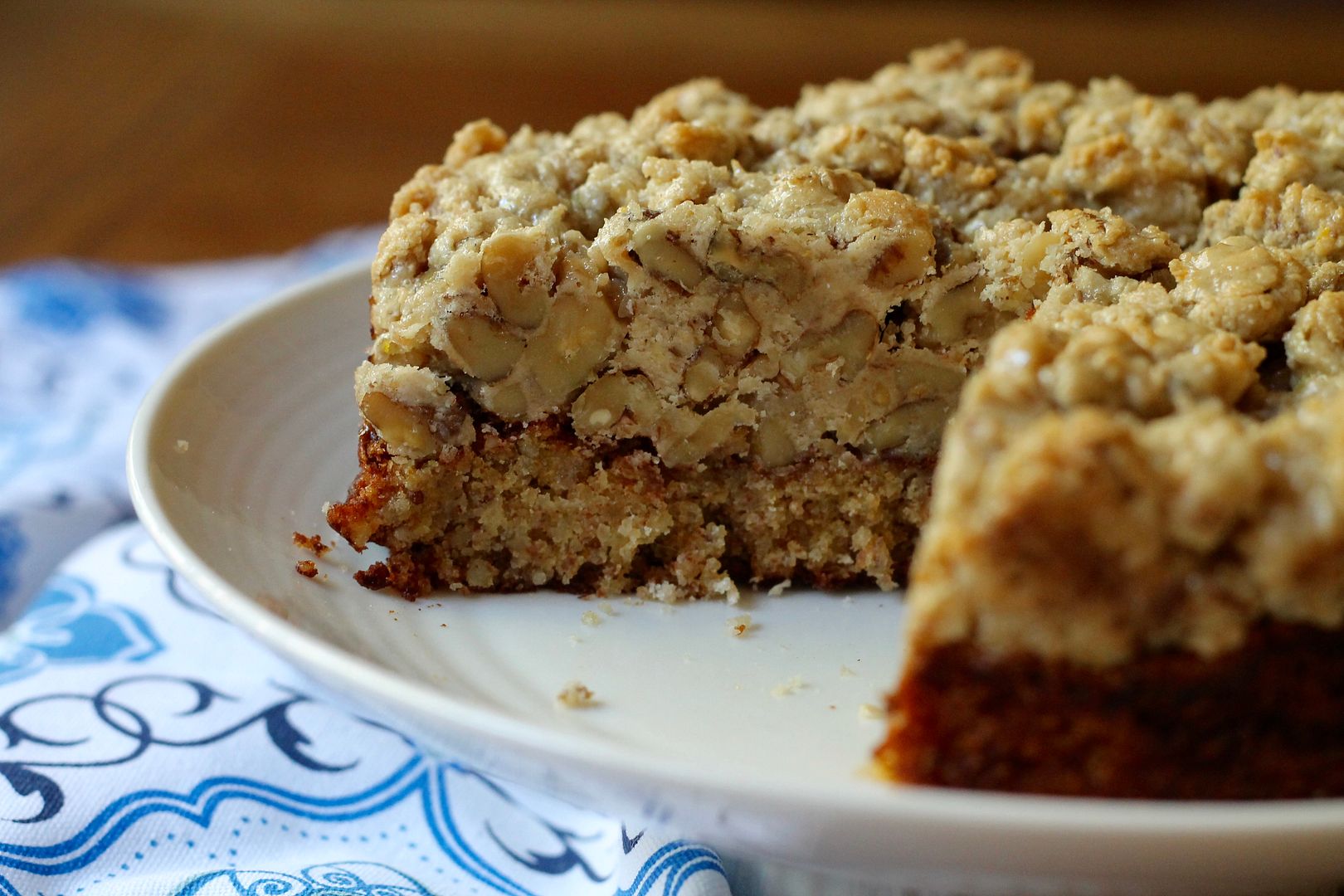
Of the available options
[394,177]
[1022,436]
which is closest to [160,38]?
[394,177]

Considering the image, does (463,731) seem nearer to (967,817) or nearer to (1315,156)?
(967,817)

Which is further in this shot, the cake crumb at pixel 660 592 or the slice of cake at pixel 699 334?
the cake crumb at pixel 660 592

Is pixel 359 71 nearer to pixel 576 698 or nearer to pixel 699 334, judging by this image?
pixel 699 334

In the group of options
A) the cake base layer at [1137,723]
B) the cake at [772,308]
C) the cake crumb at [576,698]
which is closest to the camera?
the cake base layer at [1137,723]

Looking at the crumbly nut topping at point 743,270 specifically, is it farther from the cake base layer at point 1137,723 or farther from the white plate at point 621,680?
the cake base layer at point 1137,723

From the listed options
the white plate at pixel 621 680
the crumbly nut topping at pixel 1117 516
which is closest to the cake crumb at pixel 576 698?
the white plate at pixel 621 680

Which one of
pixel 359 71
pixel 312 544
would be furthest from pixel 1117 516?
pixel 359 71
